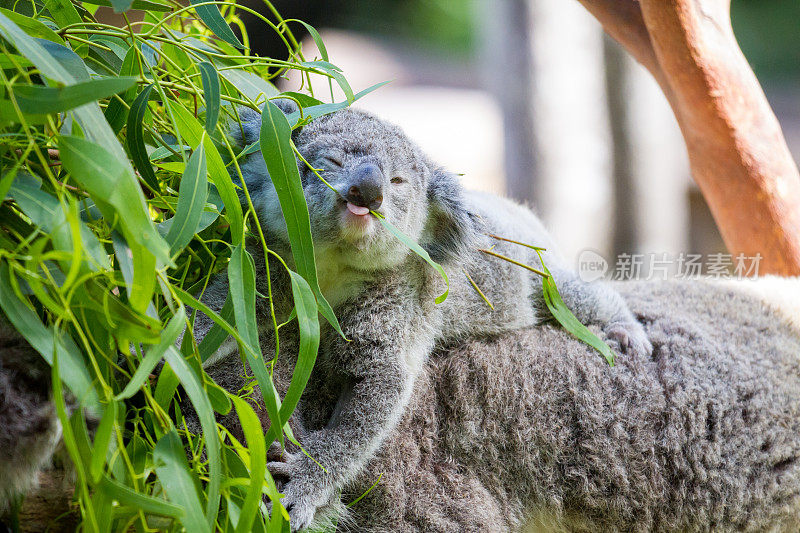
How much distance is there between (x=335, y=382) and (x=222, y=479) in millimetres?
539

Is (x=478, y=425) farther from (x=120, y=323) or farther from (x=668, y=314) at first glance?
(x=120, y=323)

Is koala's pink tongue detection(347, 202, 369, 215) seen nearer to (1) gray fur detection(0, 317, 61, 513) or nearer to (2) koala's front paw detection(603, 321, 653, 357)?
(1) gray fur detection(0, 317, 61, 513)

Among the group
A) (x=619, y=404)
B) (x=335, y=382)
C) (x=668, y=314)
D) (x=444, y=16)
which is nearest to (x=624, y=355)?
(x=619, y=404)

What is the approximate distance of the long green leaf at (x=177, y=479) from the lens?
101 cm

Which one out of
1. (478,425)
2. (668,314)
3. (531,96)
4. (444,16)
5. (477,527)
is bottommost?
(477,527)

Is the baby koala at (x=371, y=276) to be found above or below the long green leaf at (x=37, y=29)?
below

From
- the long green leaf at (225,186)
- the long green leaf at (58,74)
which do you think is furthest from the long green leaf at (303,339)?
the long green leaf at (58,74)

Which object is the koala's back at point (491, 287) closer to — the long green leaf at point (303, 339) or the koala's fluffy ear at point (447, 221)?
the koala's fluffy ear at point (447, 221)

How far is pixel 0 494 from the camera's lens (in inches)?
41.3

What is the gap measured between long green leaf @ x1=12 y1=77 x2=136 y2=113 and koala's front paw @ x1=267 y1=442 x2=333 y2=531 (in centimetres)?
85

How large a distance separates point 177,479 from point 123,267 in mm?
323

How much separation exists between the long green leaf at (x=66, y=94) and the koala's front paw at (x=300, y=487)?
2.79 feet

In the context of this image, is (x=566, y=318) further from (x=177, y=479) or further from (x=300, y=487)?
(x=177, y=479)

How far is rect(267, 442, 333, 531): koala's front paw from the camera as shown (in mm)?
1433
